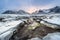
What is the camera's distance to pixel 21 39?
315 centimetres

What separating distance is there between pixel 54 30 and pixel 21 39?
99 cm

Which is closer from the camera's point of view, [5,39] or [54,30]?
[5,39]

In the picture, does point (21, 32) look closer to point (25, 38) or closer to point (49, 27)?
point (25, 38)

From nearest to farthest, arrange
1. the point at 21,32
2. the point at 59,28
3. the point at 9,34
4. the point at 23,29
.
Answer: the point at 9,34
the point at 59,28
the point at 21,32
the point at 23,29

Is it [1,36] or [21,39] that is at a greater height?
[1,36]

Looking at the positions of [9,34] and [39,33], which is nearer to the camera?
[9,34]

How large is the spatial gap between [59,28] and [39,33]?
2.10 ft

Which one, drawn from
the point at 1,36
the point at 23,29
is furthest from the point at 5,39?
the point at 23,29

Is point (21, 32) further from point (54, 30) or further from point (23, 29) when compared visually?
point (54, 30)

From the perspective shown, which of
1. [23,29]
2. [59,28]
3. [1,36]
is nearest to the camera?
[1,36]

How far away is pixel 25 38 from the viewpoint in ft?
10.5

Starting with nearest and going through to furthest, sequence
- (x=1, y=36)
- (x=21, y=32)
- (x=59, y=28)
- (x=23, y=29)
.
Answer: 1. (x=1, y=36)
2. (x=59, y=28)
3. (x=21, y=32)
4. (x=23, y=29)

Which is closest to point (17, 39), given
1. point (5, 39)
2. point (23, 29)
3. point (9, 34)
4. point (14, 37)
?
point (14, 37)

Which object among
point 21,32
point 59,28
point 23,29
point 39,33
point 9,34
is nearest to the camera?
point 9,34
